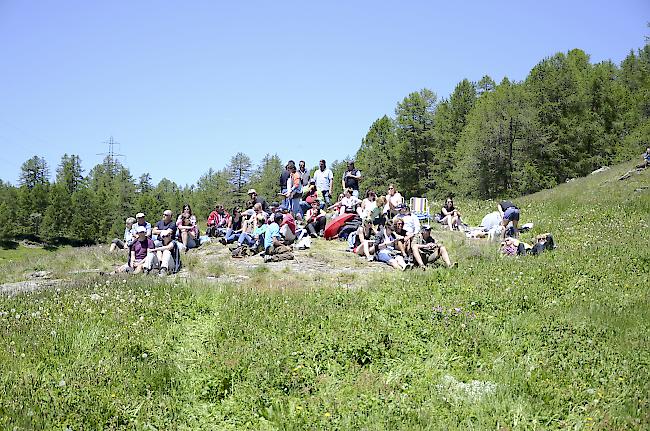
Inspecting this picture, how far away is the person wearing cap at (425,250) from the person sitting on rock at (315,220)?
5.01m

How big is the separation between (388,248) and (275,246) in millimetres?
3122

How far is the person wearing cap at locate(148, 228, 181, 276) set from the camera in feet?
43.4

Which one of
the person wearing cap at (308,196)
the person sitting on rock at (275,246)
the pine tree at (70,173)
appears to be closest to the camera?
the person sitting on rock at (275,246)

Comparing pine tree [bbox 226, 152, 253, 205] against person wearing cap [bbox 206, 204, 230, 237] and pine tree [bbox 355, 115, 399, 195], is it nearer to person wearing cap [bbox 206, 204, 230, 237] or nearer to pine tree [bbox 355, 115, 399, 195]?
pine tree [bbox 355, 115, 399, 195]

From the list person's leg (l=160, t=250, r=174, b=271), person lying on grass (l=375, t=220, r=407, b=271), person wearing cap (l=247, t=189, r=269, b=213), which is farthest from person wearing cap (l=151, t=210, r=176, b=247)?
person lying on grass (l=375, t=220, r=407, b=271)

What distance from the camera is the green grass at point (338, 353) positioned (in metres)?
6.11

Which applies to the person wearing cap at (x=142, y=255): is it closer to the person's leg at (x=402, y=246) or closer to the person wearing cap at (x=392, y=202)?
the person's leg at (x=402, y=246)

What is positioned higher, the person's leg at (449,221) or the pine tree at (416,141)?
the pine tree at (416,141)

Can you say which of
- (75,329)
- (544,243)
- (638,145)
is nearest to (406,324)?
(75,329)

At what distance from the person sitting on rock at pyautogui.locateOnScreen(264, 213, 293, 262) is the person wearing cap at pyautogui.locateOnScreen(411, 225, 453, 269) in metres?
3.44

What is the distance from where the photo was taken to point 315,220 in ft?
58.2

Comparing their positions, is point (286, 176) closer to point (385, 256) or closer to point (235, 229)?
point (235, 229)

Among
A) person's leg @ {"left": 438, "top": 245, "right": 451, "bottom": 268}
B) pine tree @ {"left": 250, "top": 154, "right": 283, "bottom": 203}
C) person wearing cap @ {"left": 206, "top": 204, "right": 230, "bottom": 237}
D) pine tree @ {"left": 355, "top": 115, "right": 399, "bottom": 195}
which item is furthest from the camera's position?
pine tree @ {"left": 250, "top": 154, "right": 283, "bottom": 203}

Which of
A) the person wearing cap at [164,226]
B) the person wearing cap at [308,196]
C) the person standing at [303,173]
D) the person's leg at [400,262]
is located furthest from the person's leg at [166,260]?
the person standing at [303,173]
